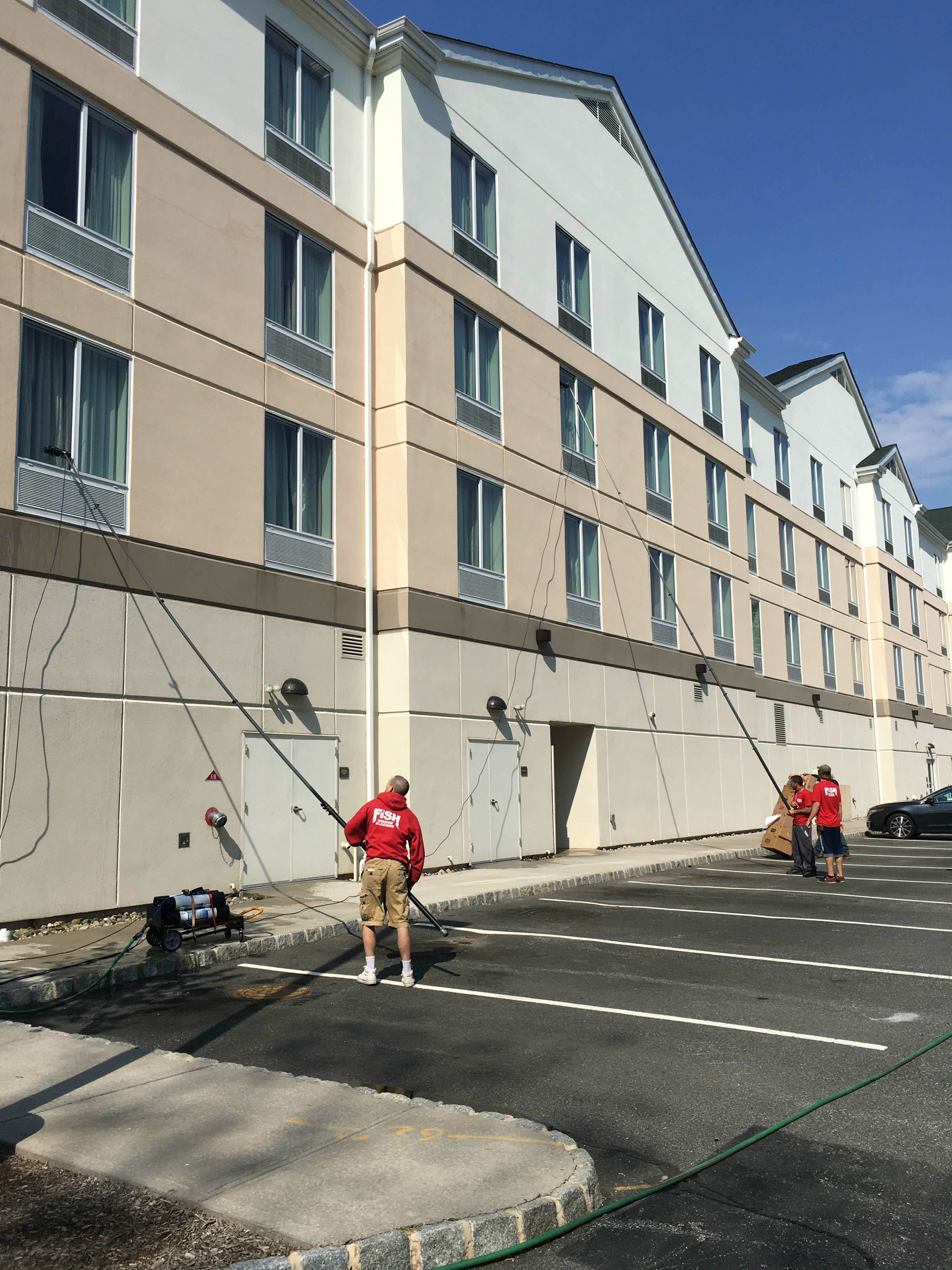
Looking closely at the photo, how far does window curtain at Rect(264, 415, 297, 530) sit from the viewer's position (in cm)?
1566

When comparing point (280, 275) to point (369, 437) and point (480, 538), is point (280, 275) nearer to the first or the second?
point (369, 437)

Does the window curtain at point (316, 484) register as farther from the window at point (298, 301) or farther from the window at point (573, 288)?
the window at point (573, 288)

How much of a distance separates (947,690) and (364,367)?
143 feet

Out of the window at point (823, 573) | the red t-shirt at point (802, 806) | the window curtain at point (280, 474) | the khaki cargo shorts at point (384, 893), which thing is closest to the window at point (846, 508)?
the window at point (823, 573)

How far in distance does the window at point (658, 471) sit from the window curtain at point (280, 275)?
10.9 m

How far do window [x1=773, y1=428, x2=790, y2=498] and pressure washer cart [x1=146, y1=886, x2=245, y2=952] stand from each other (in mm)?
27948

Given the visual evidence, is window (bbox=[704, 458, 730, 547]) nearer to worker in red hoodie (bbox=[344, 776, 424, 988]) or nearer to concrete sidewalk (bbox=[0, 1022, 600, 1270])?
worker in red hoodie (bbox=[344, 776, 424, 988])

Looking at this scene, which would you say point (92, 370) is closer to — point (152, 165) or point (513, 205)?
point (152, 165)

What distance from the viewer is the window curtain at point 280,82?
16.4 metres

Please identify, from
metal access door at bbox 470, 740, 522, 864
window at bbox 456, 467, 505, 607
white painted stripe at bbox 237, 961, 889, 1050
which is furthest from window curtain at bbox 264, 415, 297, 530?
white painted stripe at bbox 237, 961, 889, 1050

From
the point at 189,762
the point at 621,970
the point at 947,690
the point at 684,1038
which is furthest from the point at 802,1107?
the point at 947,690

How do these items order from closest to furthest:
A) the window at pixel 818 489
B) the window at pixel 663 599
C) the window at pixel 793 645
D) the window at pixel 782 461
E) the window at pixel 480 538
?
the window at pixel 480 538 → the window at pixel 663 599 → the window at pixel 793 645 → the window at pixel 782 461 → the window at pixel 818 489

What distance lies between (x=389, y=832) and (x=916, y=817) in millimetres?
22344

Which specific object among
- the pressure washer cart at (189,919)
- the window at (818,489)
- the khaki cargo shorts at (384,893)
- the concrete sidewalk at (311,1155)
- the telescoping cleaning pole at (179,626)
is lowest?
the concrete sidewalk at (311,1155)
